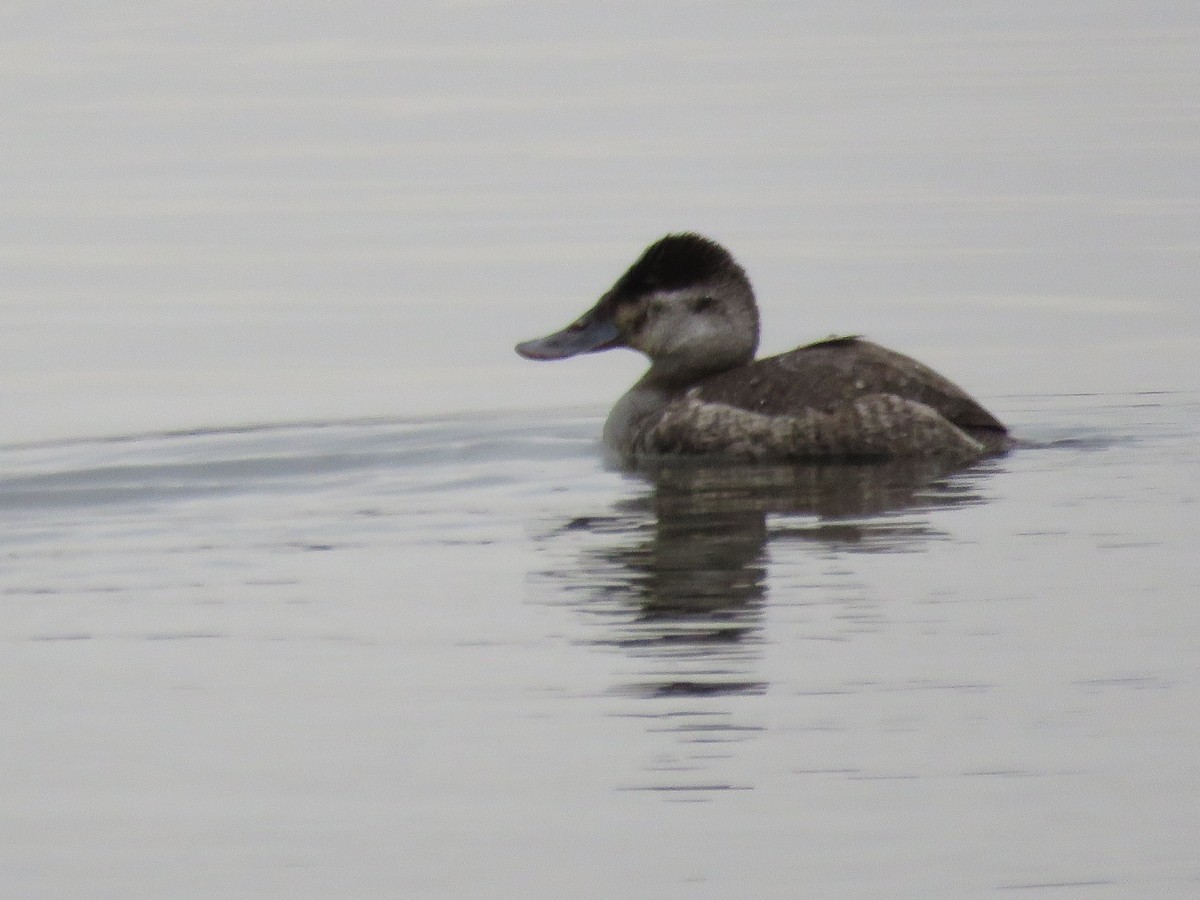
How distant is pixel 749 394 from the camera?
1116cm

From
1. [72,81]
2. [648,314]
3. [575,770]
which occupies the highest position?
[72,81]

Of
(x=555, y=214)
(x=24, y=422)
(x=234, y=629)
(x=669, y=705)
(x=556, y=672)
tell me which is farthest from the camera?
(x=555, y=214)

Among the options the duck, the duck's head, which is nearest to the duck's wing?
the duck

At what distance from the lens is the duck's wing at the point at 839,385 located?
433 inches

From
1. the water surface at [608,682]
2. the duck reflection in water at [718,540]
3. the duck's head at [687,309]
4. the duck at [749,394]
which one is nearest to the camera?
the water surface at [608,682]

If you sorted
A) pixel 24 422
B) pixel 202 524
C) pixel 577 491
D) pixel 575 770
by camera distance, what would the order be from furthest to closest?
pixel 24 422 < pixel 577 491 < pixel 202 524 < pixel 575 770

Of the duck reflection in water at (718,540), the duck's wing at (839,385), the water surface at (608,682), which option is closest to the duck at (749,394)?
the duck's wing at (839,385)

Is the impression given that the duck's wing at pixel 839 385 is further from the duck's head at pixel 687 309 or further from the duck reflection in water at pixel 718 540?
the duck's head at pixel 687 309

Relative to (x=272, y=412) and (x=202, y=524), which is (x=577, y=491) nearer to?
(x=202, y=524)

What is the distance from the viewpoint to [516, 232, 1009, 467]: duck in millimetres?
10969

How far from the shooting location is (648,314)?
1227cm

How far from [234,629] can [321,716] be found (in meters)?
1.17

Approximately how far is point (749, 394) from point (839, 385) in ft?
1.25

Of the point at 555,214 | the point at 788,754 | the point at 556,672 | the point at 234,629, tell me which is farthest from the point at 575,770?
the point at 555,214
